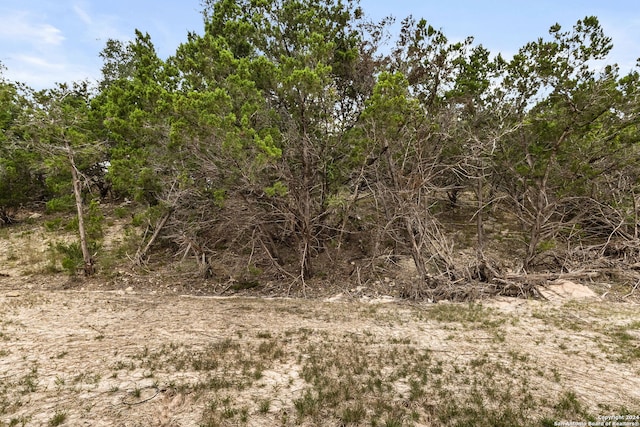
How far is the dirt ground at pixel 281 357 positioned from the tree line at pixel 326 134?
3.10 metres

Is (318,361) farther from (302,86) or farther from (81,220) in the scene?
(81,220)

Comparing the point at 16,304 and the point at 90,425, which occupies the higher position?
the point at 16,304

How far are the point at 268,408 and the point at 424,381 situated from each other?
2.22 m

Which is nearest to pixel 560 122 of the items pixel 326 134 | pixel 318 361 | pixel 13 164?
pixel 326 134

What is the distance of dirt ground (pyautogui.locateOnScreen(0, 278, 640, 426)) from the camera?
4250 millimetres

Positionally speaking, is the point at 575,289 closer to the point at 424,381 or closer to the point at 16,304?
the point at 424,381

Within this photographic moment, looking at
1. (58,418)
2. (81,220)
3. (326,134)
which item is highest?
(326,134)

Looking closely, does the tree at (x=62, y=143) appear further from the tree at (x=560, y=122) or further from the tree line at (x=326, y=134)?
the tree at (x=560, y=122)

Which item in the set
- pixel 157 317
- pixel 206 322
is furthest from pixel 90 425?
pixel 157 317

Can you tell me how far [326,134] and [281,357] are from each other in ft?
24.0

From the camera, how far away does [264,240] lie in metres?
12.7

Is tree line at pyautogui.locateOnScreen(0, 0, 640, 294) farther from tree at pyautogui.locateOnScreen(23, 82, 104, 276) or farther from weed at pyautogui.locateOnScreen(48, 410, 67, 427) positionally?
weed at pyautogui.locateOnScreen(48, 410, 67, 427)

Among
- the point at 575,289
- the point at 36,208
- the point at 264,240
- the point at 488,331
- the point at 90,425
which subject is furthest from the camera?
the point at 36,208

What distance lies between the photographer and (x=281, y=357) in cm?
588
